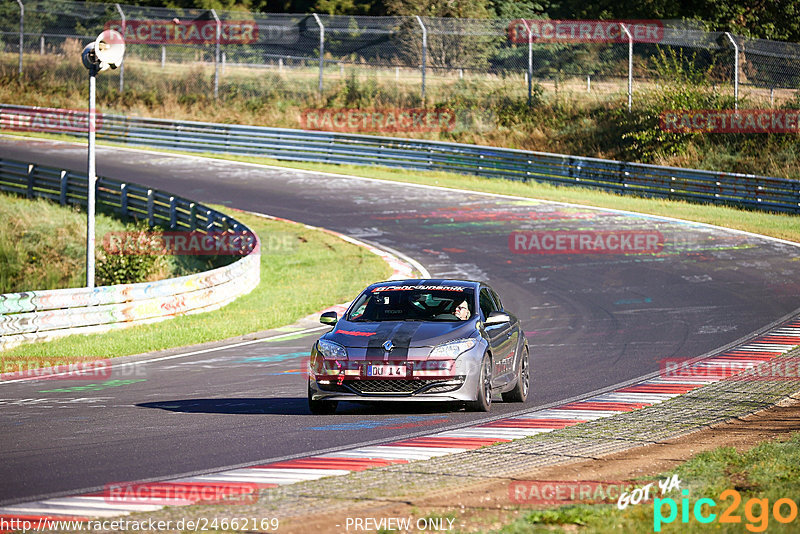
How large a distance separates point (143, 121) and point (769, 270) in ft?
97.7

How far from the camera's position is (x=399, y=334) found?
11102mm

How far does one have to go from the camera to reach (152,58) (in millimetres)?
49750

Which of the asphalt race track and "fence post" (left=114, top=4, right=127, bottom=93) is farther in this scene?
"fence post" (left=114, top=4, right=127, bottom=93)

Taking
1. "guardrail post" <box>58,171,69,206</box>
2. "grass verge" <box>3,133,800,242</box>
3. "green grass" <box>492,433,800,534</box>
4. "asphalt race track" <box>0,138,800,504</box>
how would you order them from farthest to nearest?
"guardrail post" <box>58,171,69,206</box> → "grass verge" <box>3,133,800,242</box> → "asphalt race track" <box>0,138,800,504</box> → "green grass" <box>492,433,800,534</box>

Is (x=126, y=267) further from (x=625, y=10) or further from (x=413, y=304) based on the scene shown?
(x=625, y=10)

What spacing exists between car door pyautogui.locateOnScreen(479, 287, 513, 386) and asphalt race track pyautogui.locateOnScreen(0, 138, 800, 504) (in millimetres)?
409

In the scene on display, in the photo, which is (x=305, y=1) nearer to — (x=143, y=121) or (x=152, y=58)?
(x=152, y=58)

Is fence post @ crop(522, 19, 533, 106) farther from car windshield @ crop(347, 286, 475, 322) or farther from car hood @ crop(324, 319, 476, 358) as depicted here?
car hood @ crop(324, 319, 476, 358)

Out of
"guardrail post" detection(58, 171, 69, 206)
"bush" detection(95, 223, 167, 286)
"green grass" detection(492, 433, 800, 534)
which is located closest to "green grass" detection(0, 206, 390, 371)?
"bush" detection(95, 223, 167, 286)

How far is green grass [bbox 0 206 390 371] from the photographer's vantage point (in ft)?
54.9

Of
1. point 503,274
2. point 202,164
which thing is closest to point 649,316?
point 503,274

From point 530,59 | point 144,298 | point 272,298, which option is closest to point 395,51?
point 530,59

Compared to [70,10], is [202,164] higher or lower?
lower

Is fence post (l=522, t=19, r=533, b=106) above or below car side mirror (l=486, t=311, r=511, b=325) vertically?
above
